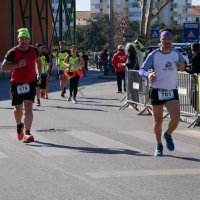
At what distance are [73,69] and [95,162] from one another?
1074 centimetres

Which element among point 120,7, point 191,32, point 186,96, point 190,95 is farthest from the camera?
point 120,7

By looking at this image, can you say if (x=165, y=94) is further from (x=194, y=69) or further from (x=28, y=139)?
(x=194, y=69)

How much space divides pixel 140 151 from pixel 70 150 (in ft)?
3.77

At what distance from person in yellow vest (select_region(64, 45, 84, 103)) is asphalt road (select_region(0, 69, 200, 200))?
446 cm

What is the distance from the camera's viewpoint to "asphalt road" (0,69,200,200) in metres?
7.50

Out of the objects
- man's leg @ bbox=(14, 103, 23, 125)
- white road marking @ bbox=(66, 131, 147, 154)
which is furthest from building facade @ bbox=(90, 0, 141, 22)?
man's leg @ bbox=(14, 103, 23, 125)

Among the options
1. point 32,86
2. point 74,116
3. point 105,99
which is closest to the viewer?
point 32,86

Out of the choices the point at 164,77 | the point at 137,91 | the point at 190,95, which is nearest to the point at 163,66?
the point at 164,77

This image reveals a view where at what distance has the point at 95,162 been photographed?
31.1 feet

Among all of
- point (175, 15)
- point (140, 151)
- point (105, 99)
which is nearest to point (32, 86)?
point (140, 151)

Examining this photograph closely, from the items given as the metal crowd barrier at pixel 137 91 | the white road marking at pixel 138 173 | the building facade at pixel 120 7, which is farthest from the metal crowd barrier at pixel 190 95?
the building facade at pixel 120 7

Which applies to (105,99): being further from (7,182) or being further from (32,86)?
(7,182)

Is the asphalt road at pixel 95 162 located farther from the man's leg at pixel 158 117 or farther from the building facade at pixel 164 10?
the building facade at pixel 164 10

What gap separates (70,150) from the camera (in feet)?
34.9
